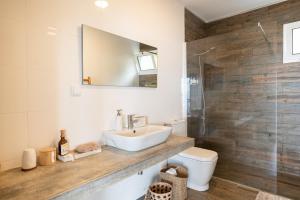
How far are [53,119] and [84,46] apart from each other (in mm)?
654

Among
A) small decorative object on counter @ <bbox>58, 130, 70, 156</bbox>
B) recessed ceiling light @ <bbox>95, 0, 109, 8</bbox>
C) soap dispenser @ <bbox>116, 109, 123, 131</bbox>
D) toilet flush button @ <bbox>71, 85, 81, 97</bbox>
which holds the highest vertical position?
recessed ceiling light @ <bbox>95, 0, 109, 8</bbox>

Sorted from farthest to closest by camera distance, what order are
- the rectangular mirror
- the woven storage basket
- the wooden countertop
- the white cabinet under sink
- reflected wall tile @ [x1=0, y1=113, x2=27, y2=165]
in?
the woven storage basket → the white cabinet under sink → the rectangular mirror → reflected wall tile @ [x1=0, y1=113, x2=27, y2=165] → the wooden countertop

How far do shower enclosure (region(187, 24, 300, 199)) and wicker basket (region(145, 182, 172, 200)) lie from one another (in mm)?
1115

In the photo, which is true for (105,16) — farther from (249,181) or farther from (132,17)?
(249,181)

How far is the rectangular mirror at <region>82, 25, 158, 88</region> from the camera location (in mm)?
1614

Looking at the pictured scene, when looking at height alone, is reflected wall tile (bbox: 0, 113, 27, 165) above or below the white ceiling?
below

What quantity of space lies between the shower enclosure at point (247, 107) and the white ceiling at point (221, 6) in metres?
0.34

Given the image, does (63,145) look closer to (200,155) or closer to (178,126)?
(200,155)

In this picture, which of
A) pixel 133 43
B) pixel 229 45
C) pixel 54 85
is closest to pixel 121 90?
pixel 133 43

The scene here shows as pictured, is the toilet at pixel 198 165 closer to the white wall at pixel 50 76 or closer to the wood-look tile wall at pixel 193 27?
the white wall at pixel 50 76

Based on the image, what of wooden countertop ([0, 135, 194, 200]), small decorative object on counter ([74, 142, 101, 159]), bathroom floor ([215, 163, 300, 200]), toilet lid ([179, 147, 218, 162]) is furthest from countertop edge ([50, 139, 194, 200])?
bathroom floor ([215, 163, 300, 200])

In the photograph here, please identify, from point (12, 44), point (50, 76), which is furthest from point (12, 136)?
point (12, 44)

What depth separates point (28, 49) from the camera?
1.27 meters

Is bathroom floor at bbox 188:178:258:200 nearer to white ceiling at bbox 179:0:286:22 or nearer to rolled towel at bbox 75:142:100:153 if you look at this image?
rolled towel at bbox 75:142:100:153
